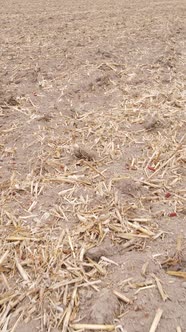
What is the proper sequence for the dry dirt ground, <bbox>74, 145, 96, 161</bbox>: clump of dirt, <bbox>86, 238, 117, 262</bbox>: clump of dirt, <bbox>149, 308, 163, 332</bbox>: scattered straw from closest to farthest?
<bbox>149, 308, 163, 332</bbox>: scattered straw, the dry dirt ground, <bbox>86, 238, 117, 262</bbox>: clump of dirt, <bbox>74, 145, 96, 161</bbox>: clump of dirt

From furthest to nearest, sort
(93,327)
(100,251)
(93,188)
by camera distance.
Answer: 1. (93,188)
2. (100,251)
3. (93,327)

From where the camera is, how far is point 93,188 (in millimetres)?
3328

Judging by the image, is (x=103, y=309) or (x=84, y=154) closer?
(x=103, y=309)

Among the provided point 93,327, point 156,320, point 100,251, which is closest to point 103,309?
point 93,327

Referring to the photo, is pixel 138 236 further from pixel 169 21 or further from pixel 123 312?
pixel 169 21

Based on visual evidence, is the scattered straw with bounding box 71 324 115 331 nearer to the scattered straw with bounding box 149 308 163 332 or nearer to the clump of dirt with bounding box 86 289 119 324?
the clump of dirt with bounding box 86 289 119 324

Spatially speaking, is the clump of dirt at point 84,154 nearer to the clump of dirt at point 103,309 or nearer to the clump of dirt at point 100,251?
the clump of dirt at point 100,251

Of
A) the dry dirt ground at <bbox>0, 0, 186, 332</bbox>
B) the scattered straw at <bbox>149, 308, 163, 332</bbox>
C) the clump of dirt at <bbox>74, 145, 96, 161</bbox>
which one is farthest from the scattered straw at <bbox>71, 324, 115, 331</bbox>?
the clump of dirt at <bbox>74, 145, 96, 161</bbox>

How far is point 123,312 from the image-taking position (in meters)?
2.25

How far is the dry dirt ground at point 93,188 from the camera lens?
2320 mm

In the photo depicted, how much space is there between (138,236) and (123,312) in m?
0.66

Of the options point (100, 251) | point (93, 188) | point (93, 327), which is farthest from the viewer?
point (93, 188)

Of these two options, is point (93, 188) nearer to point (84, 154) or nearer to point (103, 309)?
point (84, 154)

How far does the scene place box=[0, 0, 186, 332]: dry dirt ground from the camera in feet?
7.61
